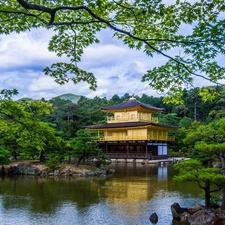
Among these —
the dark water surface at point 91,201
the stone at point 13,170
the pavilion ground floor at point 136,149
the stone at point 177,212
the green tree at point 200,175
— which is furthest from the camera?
the pavilion ground floor at point 136,149

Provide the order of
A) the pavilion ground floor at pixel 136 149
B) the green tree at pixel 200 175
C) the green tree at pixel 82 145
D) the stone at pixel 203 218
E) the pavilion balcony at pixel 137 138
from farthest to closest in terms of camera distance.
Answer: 1. the pavilion balcony at pixel 137 138
2. the pavilion ground floor at pixel 136 149
3. the green tree at pixel 82 145
4. the green tree at pixel 200 175
5. the stone at pixel 203 218

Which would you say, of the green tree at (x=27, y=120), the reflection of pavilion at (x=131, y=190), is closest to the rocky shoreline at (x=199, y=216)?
the reflection of pavilion at (x=131, y=190)

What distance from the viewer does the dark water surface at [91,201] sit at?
7.56 metres

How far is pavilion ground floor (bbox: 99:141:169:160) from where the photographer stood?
27875 millimetres

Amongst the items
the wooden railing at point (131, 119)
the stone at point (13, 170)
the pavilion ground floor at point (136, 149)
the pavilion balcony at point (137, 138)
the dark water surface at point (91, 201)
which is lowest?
the dark water surface at point (91, 201)

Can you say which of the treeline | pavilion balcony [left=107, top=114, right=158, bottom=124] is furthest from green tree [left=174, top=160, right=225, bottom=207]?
pavilion balcony [left=107, top=114, right=158, bottom=124]

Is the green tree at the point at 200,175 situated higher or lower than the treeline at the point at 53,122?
lower

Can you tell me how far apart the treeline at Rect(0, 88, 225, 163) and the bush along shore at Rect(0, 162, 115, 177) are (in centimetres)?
75

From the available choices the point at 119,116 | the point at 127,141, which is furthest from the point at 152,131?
the point at 119,116

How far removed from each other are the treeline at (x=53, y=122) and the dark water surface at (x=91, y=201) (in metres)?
1.75

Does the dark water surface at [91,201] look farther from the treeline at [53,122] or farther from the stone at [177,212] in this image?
the treeline at [53,122]

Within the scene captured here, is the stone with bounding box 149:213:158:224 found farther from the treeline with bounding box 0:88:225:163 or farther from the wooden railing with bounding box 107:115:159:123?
the wooden railing with bounding box 107:115:159:123

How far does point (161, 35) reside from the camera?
3.80 m

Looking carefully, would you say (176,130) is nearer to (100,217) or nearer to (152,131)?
(152,131)
